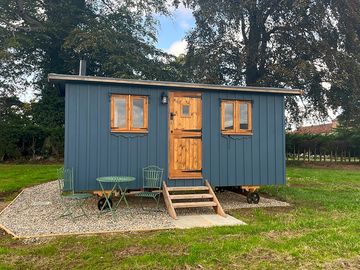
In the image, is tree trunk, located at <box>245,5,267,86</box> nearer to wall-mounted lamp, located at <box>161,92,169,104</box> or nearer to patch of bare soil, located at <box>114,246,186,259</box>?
wall-mounted lamp, located at <box>161,92,169,104</box>

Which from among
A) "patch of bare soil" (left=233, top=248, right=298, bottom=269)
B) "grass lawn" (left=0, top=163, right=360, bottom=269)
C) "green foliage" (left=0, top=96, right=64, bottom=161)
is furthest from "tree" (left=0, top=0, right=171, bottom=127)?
"patch of bare soil" (left=233, top=248, right=298, bottom=269)

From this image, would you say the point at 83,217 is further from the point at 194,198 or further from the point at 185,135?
the point at 185,135

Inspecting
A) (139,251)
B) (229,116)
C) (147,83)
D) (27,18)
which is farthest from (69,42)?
(139,251)

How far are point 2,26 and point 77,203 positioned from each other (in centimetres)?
1310

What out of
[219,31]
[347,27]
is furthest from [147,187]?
[347,27]

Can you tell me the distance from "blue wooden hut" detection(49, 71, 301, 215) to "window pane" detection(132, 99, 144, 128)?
1 cm

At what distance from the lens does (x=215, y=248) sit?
13.6 feet

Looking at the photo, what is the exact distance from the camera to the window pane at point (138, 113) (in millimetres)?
6930

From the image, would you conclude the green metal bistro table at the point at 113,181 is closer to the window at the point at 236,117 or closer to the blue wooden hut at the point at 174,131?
the blue wooden hut at the point at 174,131

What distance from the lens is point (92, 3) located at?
66.5 ft

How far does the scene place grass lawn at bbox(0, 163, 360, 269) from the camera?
3678mm

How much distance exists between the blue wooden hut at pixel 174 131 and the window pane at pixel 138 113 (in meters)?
0.01

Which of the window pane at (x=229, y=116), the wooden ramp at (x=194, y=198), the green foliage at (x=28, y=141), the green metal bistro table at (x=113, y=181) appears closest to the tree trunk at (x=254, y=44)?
the green foliage at (x=28, y=141)

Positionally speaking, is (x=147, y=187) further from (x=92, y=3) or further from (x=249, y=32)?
(x=92, y=3)
